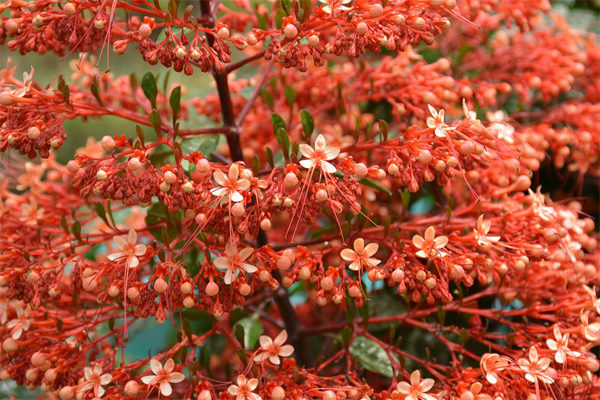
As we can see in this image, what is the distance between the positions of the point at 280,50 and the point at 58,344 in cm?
46

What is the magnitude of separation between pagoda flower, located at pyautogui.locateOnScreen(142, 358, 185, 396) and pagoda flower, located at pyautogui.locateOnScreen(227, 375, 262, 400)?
0.22 ft

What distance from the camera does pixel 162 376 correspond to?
705mm

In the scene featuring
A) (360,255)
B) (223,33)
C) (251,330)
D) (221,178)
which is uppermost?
(223,33)

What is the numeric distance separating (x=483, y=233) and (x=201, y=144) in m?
0.40

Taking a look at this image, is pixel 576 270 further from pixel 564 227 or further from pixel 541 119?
pixel 541 119

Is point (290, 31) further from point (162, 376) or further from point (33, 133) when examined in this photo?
point (162, 376)

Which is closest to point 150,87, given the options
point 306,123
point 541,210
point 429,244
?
point 306,123

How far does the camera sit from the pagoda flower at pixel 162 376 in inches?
27.2

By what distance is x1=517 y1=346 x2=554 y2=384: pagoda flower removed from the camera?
27.2 inches

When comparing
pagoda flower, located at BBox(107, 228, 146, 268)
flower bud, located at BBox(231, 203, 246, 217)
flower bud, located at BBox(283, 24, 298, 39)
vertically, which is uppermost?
flower bud, located at BBox(283, 24, 298, 39)

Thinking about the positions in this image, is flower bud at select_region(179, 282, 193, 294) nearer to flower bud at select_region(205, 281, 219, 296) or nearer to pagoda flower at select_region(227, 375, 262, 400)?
flower bud at select_region(205, 281, 219, 296)

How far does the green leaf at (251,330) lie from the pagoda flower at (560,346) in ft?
1.29

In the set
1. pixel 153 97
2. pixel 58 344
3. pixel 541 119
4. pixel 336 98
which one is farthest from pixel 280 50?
pixel 541 119

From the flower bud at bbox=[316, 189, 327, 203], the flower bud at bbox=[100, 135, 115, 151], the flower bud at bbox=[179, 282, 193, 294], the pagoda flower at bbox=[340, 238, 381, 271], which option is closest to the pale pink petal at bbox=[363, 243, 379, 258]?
the pagoda flower at bbox=[340, 238, 381, 271]
